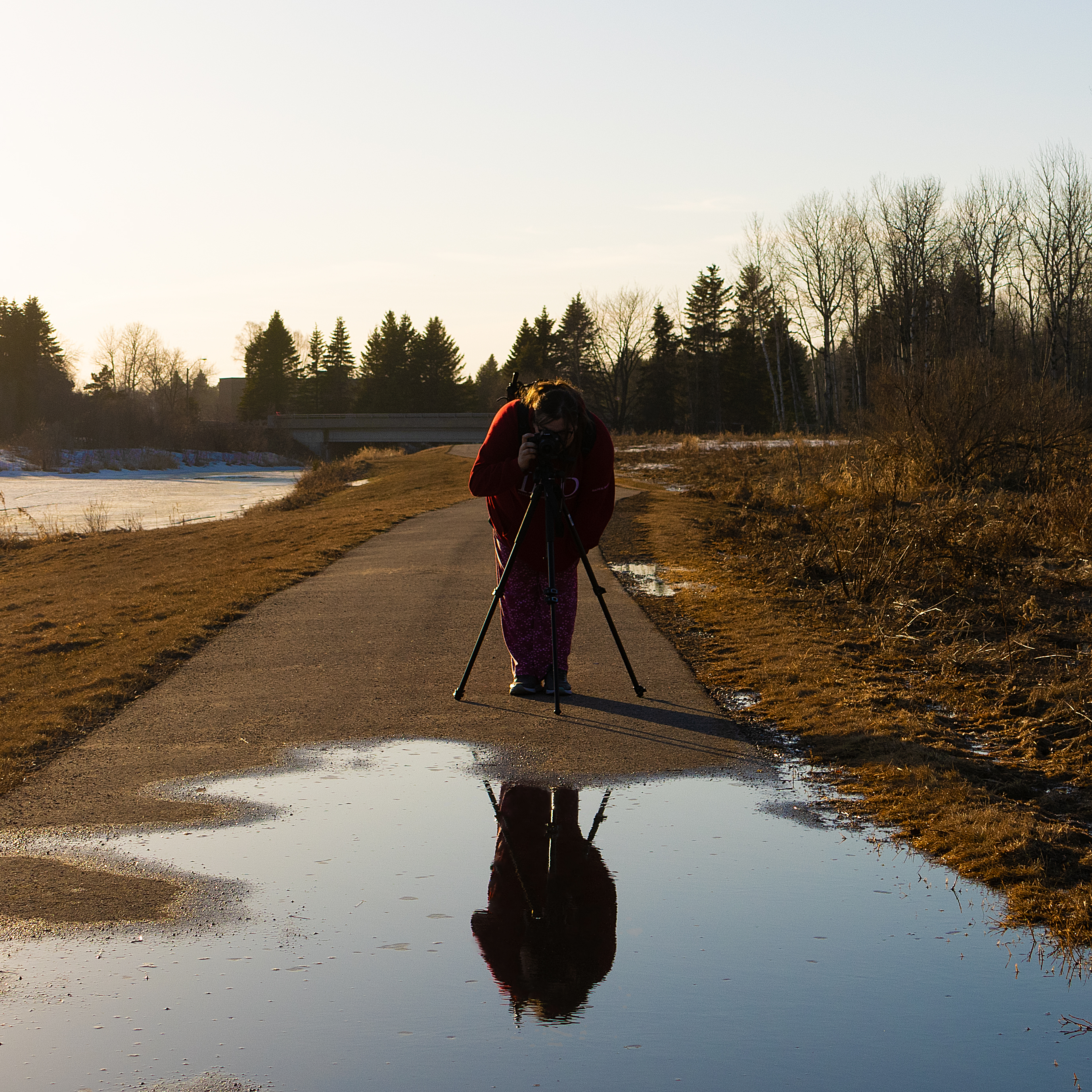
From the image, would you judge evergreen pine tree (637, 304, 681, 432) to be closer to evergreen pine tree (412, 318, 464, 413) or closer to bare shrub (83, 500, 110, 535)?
evergreen pine tree (412, 318, 464, 413)

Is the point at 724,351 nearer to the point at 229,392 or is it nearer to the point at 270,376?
the point at 270,376

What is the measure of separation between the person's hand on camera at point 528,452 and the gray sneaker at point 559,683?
4.97 feet

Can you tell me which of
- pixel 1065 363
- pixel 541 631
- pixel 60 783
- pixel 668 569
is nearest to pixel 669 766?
pixel 541 631

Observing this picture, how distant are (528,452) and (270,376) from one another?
105 metres

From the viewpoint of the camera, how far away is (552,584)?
21.0ft

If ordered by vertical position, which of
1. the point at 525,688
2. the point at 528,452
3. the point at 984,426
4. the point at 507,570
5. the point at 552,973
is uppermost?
the point at 984,426

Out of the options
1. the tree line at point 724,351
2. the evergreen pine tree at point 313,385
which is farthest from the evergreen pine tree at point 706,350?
the evergreen pine tree at point 313,385

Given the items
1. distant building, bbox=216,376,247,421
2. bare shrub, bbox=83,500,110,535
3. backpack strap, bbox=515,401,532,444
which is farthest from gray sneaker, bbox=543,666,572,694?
distant building, bbox=216,376,247,421

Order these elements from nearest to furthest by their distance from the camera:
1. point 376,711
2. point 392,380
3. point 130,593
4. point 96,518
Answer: point 376,711
point 130,593
point 96,518
point 392,380

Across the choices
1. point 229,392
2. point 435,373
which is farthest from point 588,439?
point 229,392

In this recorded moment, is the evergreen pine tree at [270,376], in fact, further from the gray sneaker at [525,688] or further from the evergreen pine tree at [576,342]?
the gray sneaker at [525,688]

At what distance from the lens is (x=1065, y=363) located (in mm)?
54562

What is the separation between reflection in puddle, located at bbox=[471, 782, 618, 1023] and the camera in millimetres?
3309

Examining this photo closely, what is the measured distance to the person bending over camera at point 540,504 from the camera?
6.21 meters
